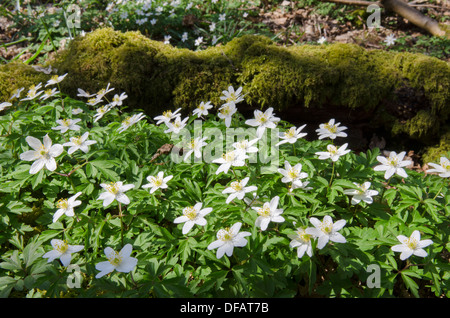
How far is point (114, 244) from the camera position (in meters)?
2.12

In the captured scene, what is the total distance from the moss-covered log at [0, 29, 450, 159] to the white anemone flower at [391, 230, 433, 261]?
210 centimetres

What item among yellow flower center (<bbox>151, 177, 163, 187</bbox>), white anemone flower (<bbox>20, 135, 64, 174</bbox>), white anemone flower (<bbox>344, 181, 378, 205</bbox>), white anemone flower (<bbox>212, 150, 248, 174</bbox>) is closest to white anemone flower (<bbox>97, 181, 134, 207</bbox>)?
yellow flower center (<bbox>151, 177, 163, 187</bbox>)

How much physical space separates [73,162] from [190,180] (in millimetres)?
973

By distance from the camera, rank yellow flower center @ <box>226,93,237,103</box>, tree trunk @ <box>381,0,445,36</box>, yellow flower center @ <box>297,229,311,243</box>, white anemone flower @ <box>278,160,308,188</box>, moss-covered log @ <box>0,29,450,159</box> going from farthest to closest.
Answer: tree trunk @ <box>381,0,445,36</box> < moss-covered log @ <box>0,29,450,159</box> < yellow flower center @ <box>226,93,237,103</box> < white anemone flower @ <box>278,160,308,188</box> < yellow flower center @ <box>297,229,311,243</box>

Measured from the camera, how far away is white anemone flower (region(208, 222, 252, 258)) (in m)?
1.80

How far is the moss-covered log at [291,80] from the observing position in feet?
12.2

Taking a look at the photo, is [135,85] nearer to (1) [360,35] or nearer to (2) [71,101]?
(2) [71,101]

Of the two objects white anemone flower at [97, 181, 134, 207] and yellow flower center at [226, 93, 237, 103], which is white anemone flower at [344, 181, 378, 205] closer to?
yellow flower center at [226, 93, 237, 103]

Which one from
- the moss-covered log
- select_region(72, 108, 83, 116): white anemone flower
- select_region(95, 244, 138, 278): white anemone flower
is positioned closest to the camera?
select_region(95, 244, 138, 278): white anemone flower

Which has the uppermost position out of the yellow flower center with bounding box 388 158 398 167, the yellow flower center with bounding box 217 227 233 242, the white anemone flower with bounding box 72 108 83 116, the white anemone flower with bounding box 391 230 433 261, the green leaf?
the yellow flower center with bounding box 388 158 398 167
